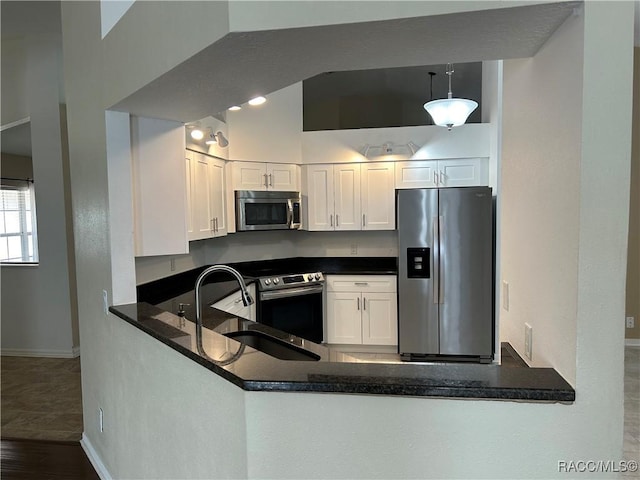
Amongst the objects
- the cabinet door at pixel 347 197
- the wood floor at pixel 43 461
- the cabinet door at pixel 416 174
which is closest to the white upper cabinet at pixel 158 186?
the wood floor at pixel 43 461

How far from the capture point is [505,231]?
1.88 metres

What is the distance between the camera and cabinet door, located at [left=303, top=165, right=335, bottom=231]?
485 centimetres

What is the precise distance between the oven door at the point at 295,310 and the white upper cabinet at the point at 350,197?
782 mm

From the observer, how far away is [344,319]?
15.6 feet

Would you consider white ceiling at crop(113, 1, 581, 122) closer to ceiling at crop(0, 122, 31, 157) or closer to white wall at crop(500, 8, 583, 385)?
white wall at crop(500, 8, 583, 385)

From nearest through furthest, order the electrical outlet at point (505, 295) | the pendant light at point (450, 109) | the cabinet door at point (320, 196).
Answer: the electrical outlet at point (505, 295)
the pendant light at point (450, 109)
the cabinet door at point (320, 196)

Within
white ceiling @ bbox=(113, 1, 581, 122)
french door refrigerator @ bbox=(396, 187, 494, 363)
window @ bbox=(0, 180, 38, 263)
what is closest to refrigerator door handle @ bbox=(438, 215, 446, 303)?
french door refrigerator @ bbox=(396, 187, 494, 363)

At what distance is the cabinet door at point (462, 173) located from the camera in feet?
14.9

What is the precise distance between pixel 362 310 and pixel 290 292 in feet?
2.69

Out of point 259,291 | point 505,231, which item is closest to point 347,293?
point 259,291

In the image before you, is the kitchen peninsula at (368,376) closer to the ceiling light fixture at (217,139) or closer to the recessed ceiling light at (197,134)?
the recessed ceiling light at (197,134)

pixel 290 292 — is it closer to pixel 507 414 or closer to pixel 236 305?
pixel 236 305

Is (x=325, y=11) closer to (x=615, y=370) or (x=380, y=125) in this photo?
(x=615, y=370)

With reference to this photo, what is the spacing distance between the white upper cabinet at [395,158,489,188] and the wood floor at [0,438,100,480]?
3.66 m
